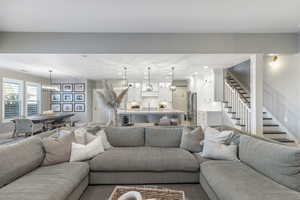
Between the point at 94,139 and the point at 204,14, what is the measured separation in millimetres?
2924

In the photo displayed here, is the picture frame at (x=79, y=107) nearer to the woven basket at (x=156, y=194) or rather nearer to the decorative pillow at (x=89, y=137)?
the decorative pillow at (x=89, y=137)

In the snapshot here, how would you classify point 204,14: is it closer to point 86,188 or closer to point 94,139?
point 94,139

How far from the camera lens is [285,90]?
15.8 ft

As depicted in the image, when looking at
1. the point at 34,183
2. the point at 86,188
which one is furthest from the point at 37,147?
the point at 86,188

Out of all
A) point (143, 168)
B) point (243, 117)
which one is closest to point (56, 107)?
point (143, 168)

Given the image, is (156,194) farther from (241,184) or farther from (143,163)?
(143,163)

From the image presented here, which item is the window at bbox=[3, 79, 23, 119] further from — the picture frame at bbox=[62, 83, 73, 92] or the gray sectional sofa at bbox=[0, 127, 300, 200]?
the gray sectional sofa at bbox=[0, 127, 300, 200]

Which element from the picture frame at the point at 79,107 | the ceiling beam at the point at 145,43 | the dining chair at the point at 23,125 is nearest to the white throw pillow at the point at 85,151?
the ceiling beam at the point at 145,43

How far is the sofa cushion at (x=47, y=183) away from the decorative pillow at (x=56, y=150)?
105 mm

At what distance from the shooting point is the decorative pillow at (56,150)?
2.31 metres

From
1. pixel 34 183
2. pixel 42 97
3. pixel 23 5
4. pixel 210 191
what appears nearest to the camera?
pixel 34 183

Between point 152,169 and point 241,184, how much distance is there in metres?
1.20

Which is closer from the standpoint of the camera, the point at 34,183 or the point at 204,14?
the point at 34,183

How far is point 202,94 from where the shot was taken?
292 inches
